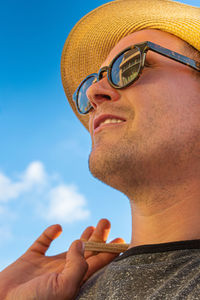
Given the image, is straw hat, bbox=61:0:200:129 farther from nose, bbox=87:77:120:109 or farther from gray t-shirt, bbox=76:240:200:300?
gray t-shirt, bbox=76:240:200:300

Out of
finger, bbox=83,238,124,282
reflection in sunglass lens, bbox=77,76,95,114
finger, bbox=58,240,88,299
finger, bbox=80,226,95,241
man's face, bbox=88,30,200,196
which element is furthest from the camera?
reflection in sunglass lens, bbox=77,76,95,114

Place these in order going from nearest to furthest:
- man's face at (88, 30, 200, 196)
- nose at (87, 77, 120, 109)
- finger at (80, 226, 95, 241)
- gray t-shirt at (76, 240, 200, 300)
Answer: gray t-shirt at (76, 240, 200, 300)
man's face at (88, 30, 200, 196)
nose at (87, 77, 120, 109)
finger at (80, 226, 95, 241)

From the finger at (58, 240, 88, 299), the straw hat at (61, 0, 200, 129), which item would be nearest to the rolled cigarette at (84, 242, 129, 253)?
Result: the finger at (58, 240, 88, 299)

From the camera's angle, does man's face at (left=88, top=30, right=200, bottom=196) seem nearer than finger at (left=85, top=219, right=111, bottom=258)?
Yes

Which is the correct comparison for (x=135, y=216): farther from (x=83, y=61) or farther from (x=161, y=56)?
(x=83, y=61)

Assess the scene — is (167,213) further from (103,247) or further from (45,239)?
(45,239)

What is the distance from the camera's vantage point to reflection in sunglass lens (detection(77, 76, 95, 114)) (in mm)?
2659

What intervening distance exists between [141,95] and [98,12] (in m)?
1.24

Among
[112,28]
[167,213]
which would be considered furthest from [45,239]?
[112,28]

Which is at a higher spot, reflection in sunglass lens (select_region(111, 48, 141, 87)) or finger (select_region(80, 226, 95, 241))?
reflection in sunglass lens (select_region(111, 48, 141, 87))

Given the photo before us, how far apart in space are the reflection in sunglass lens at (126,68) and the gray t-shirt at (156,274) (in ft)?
3.80

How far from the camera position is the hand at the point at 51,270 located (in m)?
1.70

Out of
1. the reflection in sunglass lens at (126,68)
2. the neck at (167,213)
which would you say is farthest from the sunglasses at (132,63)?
the neck at (167,213)

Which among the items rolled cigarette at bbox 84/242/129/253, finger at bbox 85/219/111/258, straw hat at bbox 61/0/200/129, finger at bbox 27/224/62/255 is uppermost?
straw hat at bbox 61/0/200/129
